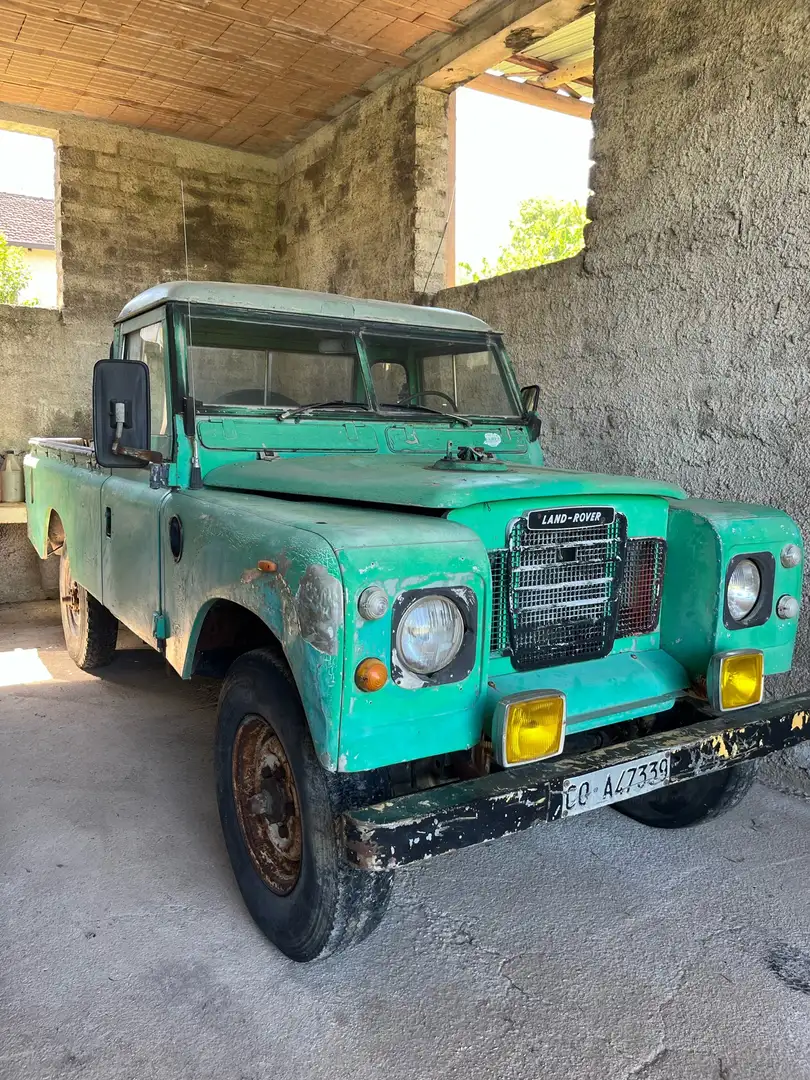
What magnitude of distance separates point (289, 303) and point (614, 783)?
2.25 m

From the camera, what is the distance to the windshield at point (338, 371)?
3.14 metres

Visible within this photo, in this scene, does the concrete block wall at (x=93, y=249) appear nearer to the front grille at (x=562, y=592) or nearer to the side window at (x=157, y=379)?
the side window at (x=157, y=379)

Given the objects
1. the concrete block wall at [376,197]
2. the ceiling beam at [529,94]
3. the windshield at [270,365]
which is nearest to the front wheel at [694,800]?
the windshield at [270,365]

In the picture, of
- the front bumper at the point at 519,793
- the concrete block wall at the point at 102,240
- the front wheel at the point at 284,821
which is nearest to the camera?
the front bumper at the point at 519,793

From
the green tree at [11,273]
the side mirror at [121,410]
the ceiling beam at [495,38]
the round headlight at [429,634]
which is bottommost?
the round headlight at [429,634]

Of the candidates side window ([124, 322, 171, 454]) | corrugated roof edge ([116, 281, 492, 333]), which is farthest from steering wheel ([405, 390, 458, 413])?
side window ([124, 322, 171, 454])

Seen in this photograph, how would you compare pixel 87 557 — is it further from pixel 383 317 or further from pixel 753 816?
pixel 753 816

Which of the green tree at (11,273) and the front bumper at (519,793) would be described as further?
the green tree at (11,273)

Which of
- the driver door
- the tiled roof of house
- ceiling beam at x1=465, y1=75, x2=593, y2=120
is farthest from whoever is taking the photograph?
the tiled roof of house

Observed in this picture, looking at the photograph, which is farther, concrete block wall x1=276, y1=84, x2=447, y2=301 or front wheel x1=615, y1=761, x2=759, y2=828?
concrete block wall x1=276, y1=84, x2=447, y2=301

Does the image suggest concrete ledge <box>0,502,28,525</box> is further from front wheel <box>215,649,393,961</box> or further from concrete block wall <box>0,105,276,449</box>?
front wheel <box>215,649,393,961</box>

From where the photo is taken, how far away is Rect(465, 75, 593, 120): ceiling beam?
6426 millimetres

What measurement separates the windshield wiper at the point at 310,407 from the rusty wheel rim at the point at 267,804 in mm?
1279

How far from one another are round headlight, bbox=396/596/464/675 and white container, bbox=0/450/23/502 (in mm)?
6170
